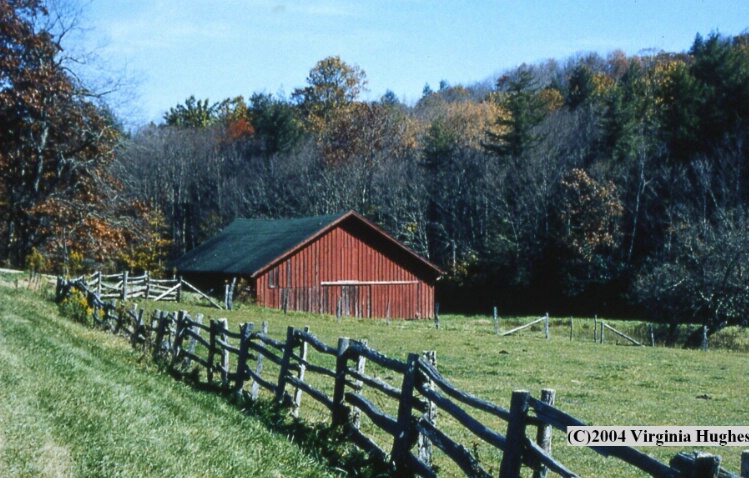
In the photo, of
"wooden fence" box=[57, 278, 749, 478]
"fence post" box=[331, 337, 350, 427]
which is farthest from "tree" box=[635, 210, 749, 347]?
"fence post" box=[331, 337, 350, 427]

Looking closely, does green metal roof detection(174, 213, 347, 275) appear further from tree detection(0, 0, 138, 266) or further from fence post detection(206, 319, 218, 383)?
fence post detection(206, 319, 218, 383)

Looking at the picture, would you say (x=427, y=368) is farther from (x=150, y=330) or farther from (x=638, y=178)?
(x=638, y=178)

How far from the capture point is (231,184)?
75875 mm

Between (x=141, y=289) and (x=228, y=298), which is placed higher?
(x=141, y=289)

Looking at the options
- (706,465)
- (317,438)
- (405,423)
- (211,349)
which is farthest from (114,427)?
(211,349)

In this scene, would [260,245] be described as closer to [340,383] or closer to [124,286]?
[124,286]

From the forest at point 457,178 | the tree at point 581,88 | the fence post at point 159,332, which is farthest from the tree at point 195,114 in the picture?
the fence post at point 159,332

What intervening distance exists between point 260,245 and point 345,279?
18.3 ft

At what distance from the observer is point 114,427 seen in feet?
26.1

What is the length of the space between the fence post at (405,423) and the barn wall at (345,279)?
31871 millimetres

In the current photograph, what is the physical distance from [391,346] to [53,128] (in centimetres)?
2582

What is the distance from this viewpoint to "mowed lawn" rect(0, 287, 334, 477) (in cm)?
675

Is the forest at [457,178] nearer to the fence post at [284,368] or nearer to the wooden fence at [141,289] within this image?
the wooden fence at [141,289]

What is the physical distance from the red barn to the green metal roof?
0.07 meters
